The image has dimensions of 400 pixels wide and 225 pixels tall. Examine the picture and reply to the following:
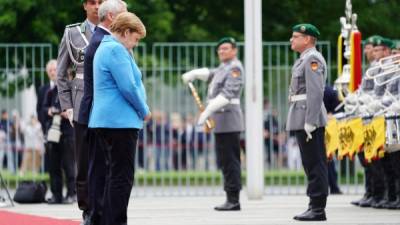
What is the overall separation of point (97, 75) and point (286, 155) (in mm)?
13349

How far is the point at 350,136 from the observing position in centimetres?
1484

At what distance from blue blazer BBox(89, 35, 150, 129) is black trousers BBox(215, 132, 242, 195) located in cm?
450

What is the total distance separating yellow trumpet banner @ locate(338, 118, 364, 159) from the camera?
1459 centimetres

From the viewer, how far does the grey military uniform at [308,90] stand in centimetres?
1252

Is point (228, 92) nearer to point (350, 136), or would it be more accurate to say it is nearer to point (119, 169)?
point (350, 136)

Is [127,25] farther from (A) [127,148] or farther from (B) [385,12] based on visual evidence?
(B) [385,12]

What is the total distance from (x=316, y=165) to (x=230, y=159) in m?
2.24

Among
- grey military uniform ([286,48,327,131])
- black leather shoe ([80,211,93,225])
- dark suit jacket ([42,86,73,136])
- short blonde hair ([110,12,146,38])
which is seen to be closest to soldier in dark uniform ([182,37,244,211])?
grey military uniform ([286,48,327,131])

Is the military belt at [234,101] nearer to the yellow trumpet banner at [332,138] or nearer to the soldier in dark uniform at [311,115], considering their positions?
the yellow trumpet banner at [332,138]

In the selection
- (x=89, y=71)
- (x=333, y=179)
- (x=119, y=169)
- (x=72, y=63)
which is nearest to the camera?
(x=119, y=169)

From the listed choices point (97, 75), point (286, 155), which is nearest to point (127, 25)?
point (97, 75)

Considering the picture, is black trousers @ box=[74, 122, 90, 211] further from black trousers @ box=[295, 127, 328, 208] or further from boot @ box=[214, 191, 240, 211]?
boot @ box=[214, 191, 240, 211]

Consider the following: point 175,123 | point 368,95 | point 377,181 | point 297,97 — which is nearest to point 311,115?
point 297,97

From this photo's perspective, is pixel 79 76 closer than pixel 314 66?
Yes
